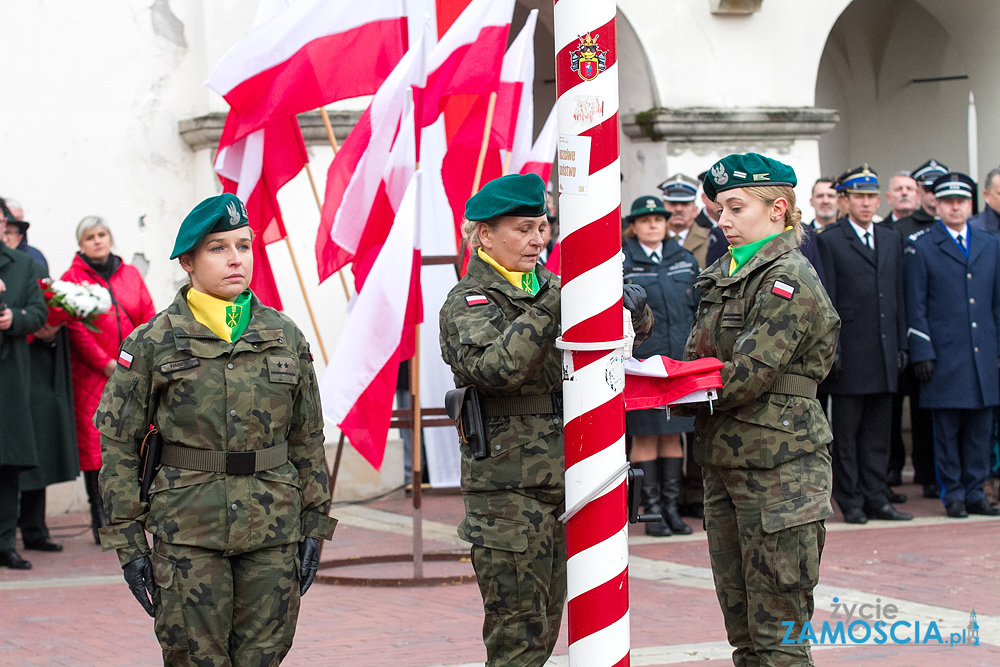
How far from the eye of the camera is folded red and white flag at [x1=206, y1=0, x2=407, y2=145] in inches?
285

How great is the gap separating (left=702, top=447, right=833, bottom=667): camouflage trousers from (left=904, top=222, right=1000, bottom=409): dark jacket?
17.7ft

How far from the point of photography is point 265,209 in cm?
769

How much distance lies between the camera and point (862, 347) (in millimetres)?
9133

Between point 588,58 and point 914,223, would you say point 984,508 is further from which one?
point 588,58

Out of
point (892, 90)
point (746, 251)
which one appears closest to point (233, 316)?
point (746, 251)

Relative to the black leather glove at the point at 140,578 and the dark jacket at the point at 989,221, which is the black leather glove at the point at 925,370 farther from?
the black leather glove at the point at 140,578

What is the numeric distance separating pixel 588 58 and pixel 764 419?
1378mm

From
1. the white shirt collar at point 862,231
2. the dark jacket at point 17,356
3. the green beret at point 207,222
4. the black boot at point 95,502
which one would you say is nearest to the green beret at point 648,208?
the white shirt collar at point 862,231

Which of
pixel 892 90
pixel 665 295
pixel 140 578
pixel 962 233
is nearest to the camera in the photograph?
pixel 140 578

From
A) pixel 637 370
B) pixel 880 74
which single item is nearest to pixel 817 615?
pixel 637 370

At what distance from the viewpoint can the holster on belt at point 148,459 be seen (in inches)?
157

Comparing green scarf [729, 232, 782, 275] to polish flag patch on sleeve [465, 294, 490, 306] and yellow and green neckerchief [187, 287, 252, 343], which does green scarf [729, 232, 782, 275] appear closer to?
polish flag patch on sleeve [465, 294, 490, 306]

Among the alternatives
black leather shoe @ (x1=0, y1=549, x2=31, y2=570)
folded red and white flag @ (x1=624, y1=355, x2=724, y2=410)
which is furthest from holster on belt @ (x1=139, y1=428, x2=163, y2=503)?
black leather shoe @ (x1=0, y1=549, x2=31, y2=570)

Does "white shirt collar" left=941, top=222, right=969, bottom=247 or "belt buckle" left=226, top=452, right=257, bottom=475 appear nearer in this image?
"belt buckle" left=226, top=452, right=257, bottom=475
